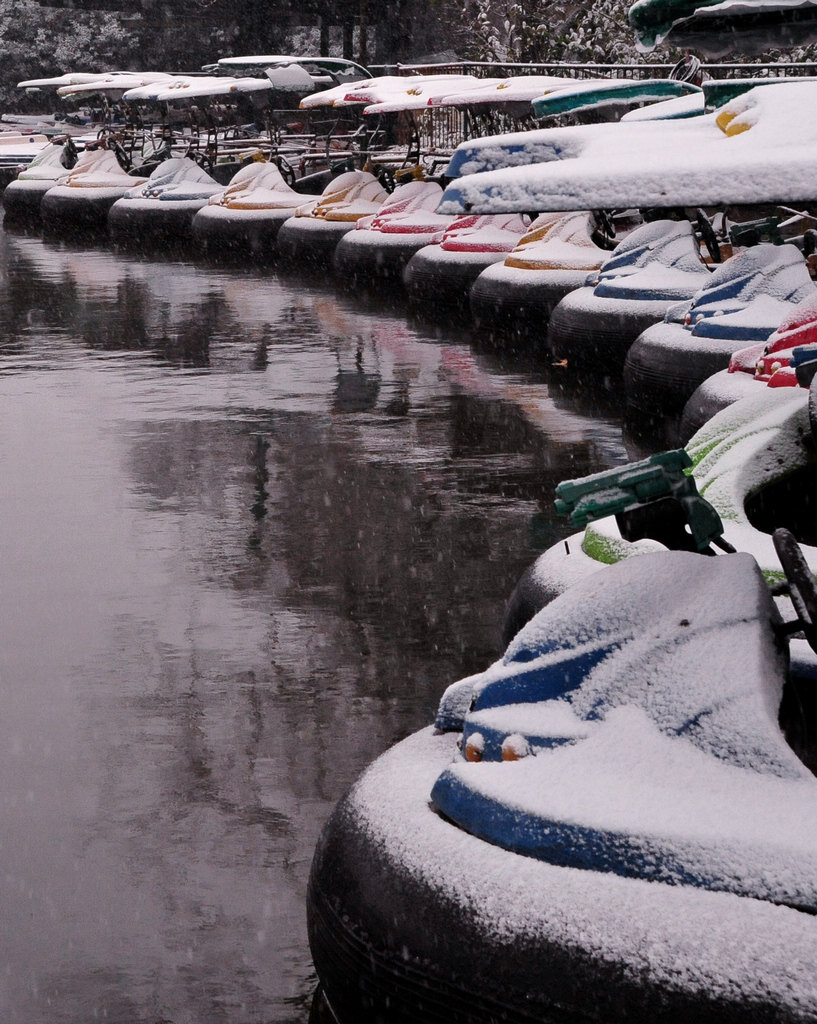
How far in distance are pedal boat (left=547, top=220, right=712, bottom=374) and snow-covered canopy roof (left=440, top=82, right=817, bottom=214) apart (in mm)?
5677

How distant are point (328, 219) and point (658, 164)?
12147mm

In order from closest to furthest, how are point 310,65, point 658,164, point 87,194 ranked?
point 658,164, point 87,194, point 310,65

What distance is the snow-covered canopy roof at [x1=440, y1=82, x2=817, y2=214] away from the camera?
2.32 meters

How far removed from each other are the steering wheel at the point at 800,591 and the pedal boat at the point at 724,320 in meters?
4.53

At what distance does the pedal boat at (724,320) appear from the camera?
7.11 meters

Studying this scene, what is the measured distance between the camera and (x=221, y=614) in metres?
4.92

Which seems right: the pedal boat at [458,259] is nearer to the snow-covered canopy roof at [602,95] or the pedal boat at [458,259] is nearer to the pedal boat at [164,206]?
the snow-covered canopy roof at [602,95]

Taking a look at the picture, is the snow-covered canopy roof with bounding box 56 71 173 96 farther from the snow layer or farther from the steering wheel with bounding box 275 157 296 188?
the snow layer

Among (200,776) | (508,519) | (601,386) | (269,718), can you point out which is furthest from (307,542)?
(601,386)

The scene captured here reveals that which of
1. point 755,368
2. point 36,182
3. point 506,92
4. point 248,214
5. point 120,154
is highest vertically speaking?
point 755,368

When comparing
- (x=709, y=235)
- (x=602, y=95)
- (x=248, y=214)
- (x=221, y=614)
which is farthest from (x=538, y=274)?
(x=248, y=214)

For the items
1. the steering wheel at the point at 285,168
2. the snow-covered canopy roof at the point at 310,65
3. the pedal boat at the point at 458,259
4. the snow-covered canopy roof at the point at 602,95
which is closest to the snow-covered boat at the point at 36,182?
the snow-covered canopy roof at the point at 310,65

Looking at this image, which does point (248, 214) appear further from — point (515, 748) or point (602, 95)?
point (515, 748)

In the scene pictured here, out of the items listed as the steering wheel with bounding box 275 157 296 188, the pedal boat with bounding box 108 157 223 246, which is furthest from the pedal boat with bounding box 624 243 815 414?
the steering wheel with bounding box 275 157 296 188
